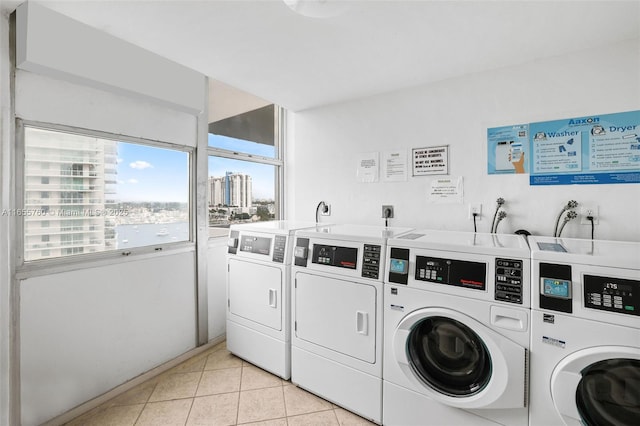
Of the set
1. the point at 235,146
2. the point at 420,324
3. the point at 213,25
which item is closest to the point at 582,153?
the point at 420,324

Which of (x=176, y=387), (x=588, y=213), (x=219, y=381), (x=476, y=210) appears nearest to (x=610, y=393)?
(x=588, y=213)

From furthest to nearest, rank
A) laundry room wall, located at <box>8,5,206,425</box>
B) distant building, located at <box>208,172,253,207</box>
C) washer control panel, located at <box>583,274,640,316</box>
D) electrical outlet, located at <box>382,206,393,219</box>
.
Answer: distant building, located at <box>208,172,253,207</box>
electrical outlet, located at <box>382,206,393,219</box>
laundry room wall, located at <box>8,5,206,425</box>
washer control panel, located at <box>583,274,640,316</box>

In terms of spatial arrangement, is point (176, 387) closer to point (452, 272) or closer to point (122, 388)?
point (122, 388)

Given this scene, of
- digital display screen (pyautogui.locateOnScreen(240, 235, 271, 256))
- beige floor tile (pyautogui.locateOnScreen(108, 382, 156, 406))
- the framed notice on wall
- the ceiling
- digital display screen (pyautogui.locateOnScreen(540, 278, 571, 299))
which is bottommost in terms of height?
beige floor tile (pyautogui.locateOnScreen(108, 382, 156, 406))

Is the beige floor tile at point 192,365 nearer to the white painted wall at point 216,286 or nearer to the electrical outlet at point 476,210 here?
the white painted wall at point 216,286

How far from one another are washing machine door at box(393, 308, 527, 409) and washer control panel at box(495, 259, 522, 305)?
0.19m

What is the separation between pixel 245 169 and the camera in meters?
3.20

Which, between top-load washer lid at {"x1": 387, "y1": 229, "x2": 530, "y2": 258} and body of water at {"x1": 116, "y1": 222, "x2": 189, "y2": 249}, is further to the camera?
body of water at {"x1": 116, "y1": 222, "x2": 189, "y2": 249}

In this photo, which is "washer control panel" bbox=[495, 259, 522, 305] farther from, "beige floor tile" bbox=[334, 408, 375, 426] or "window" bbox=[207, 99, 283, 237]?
"window" bbox=[207, 99, 283, 237]

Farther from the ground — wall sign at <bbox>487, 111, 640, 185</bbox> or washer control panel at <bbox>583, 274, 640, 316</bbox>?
wall sign at <bbox>487, 111, 640, 185</bbox>

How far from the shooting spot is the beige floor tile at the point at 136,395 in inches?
78.2

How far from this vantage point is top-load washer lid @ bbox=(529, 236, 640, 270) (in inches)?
47.8

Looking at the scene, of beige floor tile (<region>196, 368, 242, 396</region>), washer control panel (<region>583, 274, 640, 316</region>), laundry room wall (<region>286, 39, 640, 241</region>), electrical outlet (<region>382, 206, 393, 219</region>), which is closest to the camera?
washer control panel (<region>583, 274, 640, 316</region>)

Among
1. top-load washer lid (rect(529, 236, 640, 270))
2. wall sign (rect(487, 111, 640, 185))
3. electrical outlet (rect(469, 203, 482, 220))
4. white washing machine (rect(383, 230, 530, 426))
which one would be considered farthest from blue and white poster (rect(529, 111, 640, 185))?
white washing machine (rect(383, 230, 530, 426))
